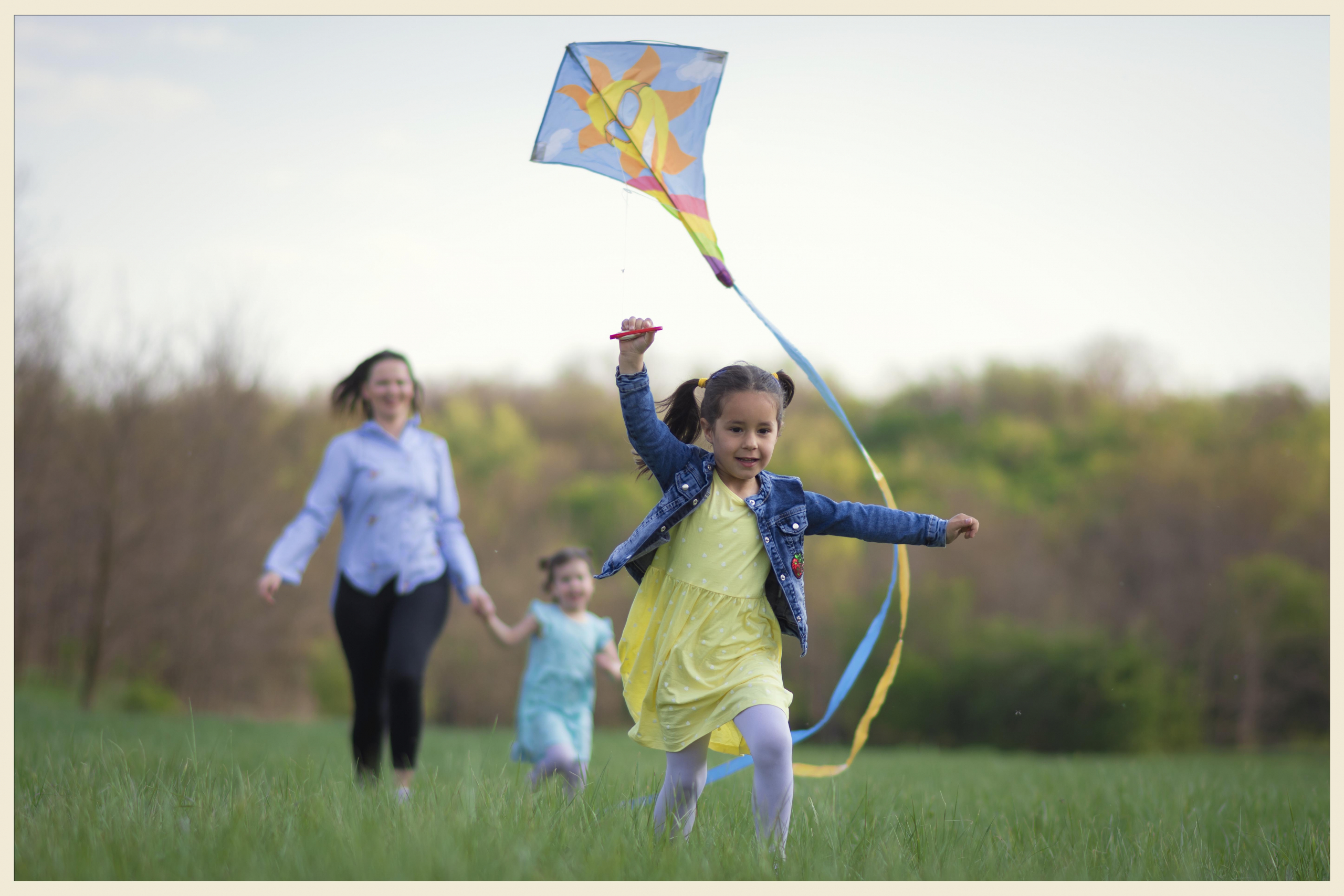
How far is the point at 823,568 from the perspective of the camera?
18.8m

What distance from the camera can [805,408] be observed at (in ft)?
69.3

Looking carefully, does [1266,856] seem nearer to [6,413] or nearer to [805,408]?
[6,413]

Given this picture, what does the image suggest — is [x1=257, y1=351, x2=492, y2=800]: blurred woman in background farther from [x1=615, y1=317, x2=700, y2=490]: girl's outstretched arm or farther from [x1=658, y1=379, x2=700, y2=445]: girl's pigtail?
[x1=615, y1=317, x2=700, y2=490]: girl's outstretched arm

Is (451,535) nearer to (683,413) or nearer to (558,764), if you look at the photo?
(558,764)

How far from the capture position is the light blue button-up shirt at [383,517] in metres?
5.03

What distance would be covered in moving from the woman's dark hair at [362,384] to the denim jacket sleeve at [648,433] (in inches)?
89.7

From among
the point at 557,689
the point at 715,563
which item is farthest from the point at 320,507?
the point at 715,563

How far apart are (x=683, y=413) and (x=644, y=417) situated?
0.49 meters

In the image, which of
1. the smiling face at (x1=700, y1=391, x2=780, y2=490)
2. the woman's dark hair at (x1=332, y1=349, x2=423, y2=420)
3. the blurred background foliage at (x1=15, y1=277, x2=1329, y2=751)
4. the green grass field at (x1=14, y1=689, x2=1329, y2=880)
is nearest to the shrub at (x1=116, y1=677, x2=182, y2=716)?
the blurred background foliage at (x1=15, y1=277, x2=1329, y2=751)

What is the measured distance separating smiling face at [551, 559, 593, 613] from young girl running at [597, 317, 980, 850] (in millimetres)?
2297

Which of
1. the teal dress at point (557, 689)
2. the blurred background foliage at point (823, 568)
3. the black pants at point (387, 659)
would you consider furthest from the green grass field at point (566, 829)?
the blurred background foliage at point (823, 568)

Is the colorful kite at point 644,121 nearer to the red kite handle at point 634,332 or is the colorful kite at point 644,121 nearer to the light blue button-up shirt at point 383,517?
the red kite handle at point 634,332

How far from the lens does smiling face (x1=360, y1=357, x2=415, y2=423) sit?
17.3 feet

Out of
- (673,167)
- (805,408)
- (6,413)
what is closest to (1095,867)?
(673,167)
